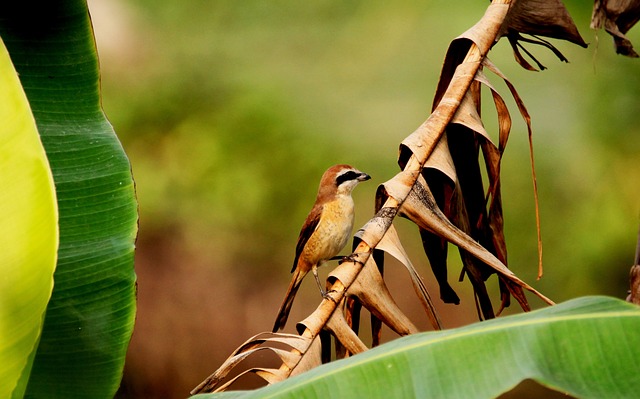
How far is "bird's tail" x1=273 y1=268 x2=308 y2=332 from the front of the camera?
1.44 m

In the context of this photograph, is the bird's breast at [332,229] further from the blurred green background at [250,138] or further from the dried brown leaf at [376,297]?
the dried brown leaf at [376,297]

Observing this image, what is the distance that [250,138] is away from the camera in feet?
7.10

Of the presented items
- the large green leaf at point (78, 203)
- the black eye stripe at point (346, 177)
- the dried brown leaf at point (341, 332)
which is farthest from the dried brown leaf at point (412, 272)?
the black eye stripe at point (346, 177)

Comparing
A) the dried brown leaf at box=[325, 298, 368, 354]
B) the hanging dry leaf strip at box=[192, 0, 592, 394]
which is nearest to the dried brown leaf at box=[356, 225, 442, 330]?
the hanging dry leaf strip at box=[192, 0, 592, 394]

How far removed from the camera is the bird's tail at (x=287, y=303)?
1.44 metres

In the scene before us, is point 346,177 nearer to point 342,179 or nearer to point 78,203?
point 342,179

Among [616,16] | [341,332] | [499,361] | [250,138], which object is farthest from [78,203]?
[250,138]

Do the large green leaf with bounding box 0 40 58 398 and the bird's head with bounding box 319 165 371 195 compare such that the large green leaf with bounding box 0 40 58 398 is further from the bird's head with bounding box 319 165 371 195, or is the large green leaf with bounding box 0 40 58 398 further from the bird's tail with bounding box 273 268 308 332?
the bird's head with bounding box 319 165 371 195

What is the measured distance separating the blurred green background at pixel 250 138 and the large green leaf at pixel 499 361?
135 cm

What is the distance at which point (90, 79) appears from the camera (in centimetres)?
99

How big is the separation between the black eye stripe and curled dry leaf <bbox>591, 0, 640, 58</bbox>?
Answer: 2.22 ft

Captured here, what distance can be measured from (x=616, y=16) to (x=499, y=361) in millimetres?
744

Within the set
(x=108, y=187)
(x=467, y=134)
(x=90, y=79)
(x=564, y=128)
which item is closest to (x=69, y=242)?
(x=108, y=187)

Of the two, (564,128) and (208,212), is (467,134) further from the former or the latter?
(208,212)
